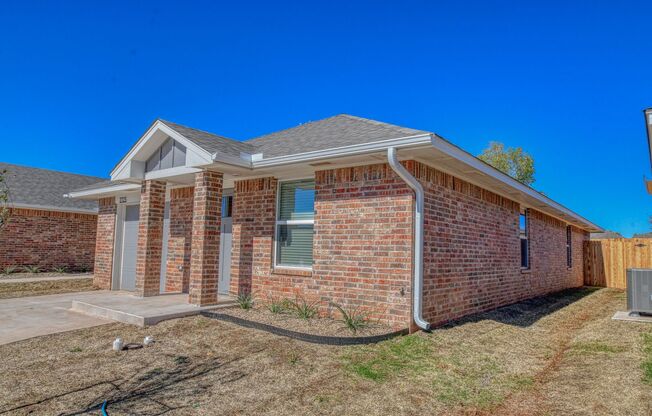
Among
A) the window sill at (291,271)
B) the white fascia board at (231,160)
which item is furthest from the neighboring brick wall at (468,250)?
the white fascia board at (231,160)

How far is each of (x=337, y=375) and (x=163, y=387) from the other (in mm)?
1880

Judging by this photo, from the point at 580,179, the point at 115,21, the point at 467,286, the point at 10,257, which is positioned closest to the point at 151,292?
the point at 467,286

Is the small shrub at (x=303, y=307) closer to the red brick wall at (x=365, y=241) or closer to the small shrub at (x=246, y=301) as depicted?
the red brick wall at (x=365, y=241)

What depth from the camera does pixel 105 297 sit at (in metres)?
9.27

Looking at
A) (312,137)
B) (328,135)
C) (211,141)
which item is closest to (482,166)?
(328,135)

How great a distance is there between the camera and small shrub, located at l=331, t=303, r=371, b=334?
20.5 feet

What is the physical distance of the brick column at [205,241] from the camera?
757 cm

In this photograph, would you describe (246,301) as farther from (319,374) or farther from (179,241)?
(179,241)

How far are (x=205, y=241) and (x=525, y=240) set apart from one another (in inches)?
353

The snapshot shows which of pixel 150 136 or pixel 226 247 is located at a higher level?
pixel 150 136

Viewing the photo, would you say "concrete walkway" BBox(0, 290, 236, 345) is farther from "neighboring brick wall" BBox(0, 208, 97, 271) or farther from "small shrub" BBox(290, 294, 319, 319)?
"neighboring brick wall" BBox(0, 208, 97, 271)

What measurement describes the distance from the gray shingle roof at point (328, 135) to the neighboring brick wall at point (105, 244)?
A: 5.65 m

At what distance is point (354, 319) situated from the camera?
6543 mm

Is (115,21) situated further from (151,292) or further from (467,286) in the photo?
(467,286)
